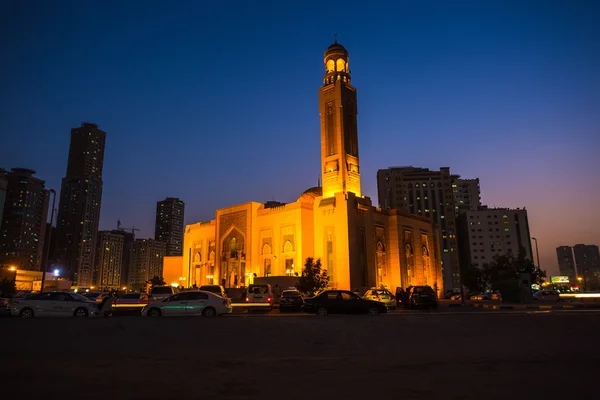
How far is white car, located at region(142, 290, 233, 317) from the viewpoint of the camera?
62.1ft

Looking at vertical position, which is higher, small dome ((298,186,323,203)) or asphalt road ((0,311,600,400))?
small dome ((298,186,323,203))

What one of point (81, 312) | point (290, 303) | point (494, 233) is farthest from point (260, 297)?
point (494, 233)

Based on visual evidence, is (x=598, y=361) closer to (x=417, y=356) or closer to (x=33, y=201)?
(x=417, y=356)

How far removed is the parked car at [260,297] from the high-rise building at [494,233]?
98.1 metres

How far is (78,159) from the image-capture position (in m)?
155

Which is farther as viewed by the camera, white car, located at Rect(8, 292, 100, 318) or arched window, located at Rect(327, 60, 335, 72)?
arched window, located at Rect(327, 60, 335, 72)

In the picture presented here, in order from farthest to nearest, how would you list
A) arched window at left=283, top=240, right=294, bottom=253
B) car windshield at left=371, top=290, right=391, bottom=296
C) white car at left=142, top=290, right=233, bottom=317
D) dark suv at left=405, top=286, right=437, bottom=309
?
arched window at left=283, top=240, right=294, bottom=253 < car windshield at left=371, top=290, right=391, bottom=296 < dark suv at left=405, top=286, right=437, bottom=309 < white car at left=142, top=290, right=233, bottom=317

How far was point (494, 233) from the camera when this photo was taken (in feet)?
373

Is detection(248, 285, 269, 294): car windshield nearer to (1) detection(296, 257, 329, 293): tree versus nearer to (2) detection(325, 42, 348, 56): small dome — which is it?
(1) detection(296, 257, 329, 293): tree

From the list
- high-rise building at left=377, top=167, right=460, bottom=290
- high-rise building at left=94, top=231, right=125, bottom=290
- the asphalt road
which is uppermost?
high-rise building at left=377, top=167, right=460, bottom=290

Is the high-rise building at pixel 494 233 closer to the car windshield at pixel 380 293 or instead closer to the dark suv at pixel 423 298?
the dark suv at pixel 423 298

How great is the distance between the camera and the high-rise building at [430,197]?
115 m

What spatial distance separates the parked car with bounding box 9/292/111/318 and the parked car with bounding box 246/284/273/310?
9291mm

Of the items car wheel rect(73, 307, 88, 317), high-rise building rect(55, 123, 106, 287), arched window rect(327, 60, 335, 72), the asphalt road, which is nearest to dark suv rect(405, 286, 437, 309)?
the asphalt road
